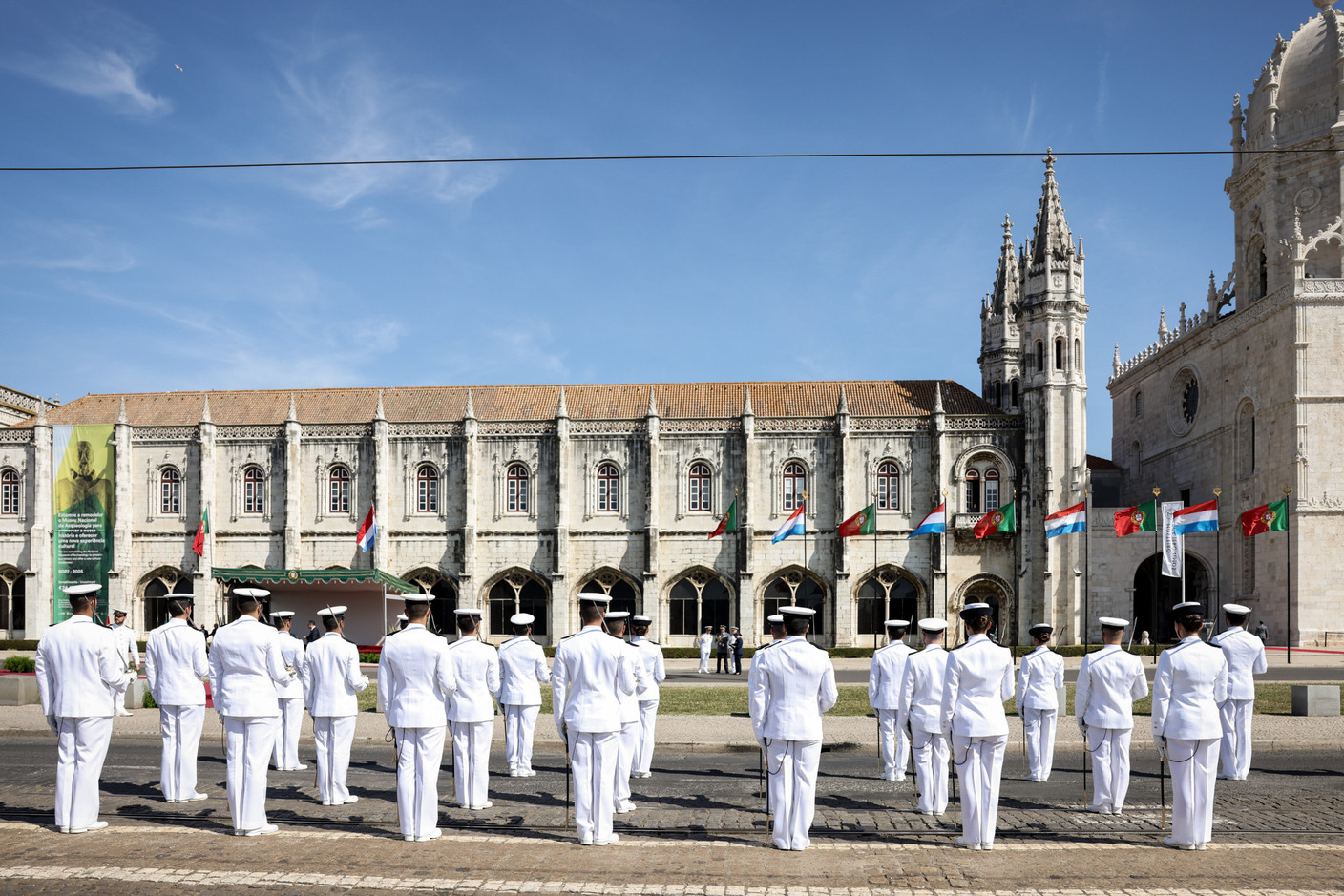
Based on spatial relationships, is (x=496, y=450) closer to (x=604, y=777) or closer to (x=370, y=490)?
(x=370, y=490)

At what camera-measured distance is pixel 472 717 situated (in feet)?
35.8

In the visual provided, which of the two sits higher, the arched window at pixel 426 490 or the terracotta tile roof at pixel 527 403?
the terracotta tile roof at pixel 527 403

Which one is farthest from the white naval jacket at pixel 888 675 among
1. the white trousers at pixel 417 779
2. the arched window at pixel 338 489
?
the arched window at pixel 338 489

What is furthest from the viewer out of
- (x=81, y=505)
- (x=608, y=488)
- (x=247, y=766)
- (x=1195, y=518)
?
(x=81, y=505)

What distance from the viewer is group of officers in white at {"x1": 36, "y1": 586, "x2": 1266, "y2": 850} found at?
29.0 ft

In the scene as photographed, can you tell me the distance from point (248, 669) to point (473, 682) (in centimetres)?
239

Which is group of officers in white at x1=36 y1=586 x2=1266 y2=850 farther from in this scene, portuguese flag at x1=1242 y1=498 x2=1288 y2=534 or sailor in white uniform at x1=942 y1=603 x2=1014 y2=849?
portuguese flag at x1=1242 y1=498 x2=1288 y2=534

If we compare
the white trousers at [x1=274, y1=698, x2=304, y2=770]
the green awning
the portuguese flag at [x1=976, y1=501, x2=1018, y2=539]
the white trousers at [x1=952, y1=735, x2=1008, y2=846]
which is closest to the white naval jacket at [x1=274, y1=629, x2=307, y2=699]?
the white trousers at [x1=274, y1=698, x2=304, y2=770]

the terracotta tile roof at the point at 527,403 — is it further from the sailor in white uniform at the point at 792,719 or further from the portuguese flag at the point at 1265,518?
the sailor in white uniform at the point at 792,719

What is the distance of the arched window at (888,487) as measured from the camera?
41.4m

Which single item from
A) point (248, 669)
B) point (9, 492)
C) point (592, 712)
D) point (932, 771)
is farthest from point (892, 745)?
point (9, 492)

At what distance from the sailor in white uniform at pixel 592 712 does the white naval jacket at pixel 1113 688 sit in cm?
454

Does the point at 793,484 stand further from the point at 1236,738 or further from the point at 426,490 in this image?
the point at 1236,738

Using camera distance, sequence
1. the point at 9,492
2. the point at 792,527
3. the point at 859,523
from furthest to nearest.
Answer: the point at 9,492
the point at 792,527
the point at 859,523
